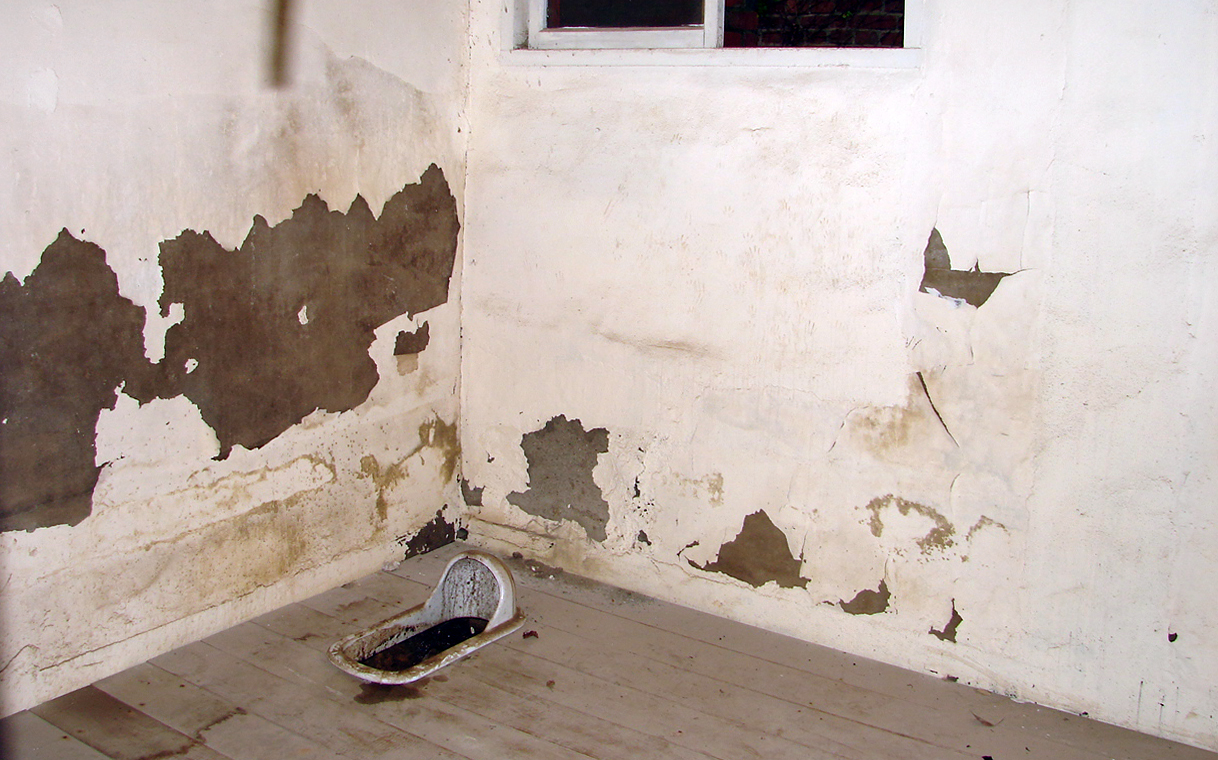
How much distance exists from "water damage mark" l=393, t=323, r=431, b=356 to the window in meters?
1.01

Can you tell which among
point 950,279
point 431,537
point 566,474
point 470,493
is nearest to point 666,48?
point 950,279

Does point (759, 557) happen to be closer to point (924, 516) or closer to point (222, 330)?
point (924, 516)

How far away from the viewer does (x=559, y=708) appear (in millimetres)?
2387

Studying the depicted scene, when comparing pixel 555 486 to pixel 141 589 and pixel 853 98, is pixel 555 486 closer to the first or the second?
pixel 141 589

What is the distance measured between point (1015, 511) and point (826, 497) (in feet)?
1.66

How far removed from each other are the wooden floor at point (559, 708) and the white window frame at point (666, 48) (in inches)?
65.5

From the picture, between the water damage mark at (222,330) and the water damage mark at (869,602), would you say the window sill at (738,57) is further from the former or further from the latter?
the water damage mark at (869,602)

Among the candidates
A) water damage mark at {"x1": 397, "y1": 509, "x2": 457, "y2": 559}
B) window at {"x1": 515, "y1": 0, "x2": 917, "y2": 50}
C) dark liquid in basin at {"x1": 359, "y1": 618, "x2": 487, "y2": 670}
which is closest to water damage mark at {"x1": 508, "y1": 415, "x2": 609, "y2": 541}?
water damage mark at {"x1": 397, "y1": 509, "x2": 457, "y2": 559}

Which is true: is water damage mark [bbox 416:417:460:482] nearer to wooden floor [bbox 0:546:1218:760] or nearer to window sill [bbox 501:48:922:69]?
wooden floor [bbox 0:546:1218:760]

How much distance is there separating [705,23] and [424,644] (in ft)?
6.56

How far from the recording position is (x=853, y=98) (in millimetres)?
2541

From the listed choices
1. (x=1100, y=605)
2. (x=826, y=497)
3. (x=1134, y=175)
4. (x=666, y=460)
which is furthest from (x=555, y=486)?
(x=1134, y=175)

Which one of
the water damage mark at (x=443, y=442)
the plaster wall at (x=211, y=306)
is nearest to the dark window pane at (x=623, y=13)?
the plaster wall at (x=211, y=306)

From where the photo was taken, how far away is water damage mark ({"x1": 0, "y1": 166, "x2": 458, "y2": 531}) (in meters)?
2.18
